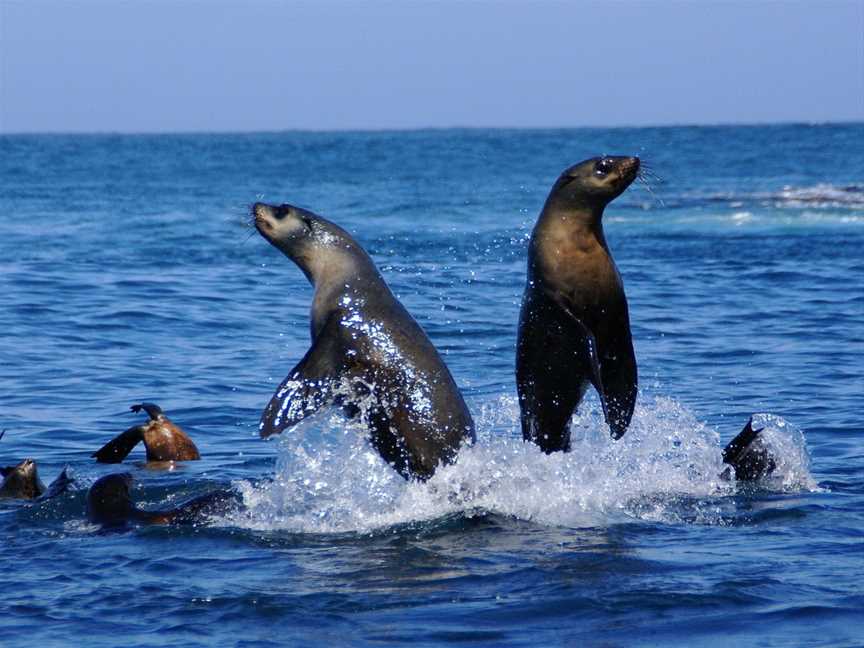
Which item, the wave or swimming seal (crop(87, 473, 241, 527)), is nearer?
swimming seal (crop(87, 473, 241, 527))

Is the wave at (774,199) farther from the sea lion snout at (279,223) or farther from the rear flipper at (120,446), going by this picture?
the sea lion snout at (279,223)

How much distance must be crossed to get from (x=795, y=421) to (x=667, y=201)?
25724 millimetres

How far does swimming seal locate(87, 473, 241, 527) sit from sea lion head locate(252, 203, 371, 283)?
59.1 inches

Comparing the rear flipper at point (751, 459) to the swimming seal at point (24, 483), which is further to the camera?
the rear flipper at point (751, 459)

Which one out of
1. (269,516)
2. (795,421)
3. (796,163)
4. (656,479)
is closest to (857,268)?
(795,421)

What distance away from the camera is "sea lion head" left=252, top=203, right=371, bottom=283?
896cm

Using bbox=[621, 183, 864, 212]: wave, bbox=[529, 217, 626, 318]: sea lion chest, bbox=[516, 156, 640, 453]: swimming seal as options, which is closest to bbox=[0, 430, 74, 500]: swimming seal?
bbox=[516, 156, 640, 453]: swimming seal

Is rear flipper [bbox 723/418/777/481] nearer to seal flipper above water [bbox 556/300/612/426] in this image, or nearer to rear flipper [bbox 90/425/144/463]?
seal flipper above water [bbox 556/300/612/426]

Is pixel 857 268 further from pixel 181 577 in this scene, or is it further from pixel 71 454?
pixel 181 577

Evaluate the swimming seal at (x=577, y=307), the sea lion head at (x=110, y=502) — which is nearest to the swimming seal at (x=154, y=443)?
the sea lion head at (x=110, y=502)

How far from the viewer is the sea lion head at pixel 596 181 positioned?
28.0ft

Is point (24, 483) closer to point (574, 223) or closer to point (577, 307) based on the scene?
point (577, 307)

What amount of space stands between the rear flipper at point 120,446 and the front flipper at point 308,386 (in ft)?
6.84

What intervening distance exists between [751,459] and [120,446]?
153 inches
